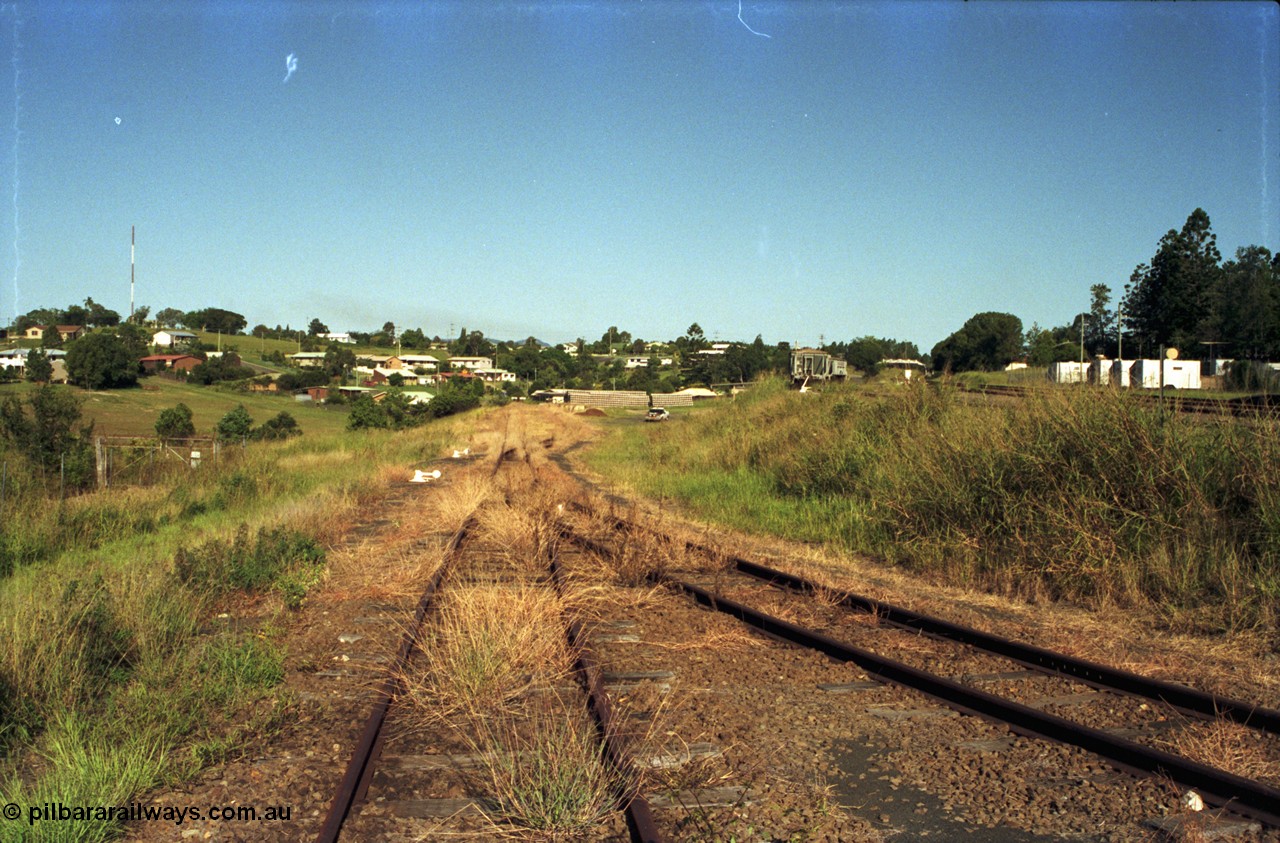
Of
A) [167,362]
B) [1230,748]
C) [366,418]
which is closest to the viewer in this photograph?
[1230,748]

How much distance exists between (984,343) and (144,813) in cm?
4556

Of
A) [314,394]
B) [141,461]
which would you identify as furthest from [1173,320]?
[314,394]

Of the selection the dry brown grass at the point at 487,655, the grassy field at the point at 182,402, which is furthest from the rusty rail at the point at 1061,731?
the grassy field at the point at 182,402

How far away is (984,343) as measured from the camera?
147ft

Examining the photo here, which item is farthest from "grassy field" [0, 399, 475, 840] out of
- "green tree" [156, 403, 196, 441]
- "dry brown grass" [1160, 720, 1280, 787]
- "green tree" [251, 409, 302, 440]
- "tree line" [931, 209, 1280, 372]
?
"green tree" [251, 409, 302, 440]

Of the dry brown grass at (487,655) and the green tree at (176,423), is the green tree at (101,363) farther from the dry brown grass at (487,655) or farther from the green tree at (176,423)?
the dry brown grass at (487,655)

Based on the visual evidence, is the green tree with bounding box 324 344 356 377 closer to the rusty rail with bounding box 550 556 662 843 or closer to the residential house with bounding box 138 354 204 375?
the residential house with bounding box 138 354 204 375

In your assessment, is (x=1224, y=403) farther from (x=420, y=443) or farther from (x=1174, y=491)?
(x=420, y=443)

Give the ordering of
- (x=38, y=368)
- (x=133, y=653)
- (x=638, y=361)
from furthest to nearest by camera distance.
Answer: (x=638, y=361)
(x=38, y=368)
(x=133, y=653)

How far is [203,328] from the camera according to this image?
156 metres

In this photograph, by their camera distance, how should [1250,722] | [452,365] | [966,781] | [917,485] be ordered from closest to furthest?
1. [966,781]
2. [1250,722]
3. [917,485]
4. [452,365]

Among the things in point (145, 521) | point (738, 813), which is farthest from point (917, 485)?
point (145, 521)

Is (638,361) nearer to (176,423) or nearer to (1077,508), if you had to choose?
(176,423)

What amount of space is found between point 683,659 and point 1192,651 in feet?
14.0
